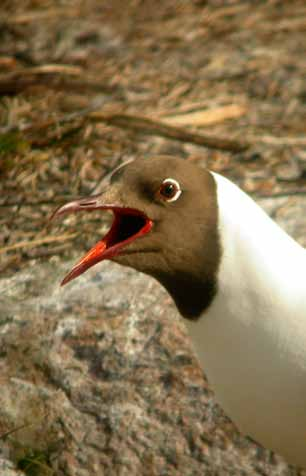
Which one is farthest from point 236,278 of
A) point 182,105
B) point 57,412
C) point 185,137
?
point 182,105

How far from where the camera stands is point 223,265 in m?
3.29

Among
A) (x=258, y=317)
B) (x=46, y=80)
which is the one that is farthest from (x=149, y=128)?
(x=258, y=317)

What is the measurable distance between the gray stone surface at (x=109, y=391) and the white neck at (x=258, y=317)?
64 centimetres

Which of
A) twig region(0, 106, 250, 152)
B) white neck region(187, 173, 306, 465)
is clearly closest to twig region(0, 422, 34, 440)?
white neck region(187, 173, 306, 465)

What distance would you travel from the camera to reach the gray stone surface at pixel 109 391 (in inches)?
155

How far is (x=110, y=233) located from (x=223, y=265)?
404 mm

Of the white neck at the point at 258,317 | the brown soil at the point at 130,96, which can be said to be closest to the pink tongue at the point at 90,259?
the white neck at the point at 258,317

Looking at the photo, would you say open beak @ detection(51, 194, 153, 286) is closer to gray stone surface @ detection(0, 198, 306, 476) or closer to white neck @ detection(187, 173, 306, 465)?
white neck @ detection(187, 173, 306, 465)

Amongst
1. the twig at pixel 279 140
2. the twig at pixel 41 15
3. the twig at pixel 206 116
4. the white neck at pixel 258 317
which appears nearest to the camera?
the white neck at pixel 258 317

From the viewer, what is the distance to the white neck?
3.29m

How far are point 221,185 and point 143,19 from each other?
152 inches

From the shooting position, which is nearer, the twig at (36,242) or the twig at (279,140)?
the twig at (36,242)

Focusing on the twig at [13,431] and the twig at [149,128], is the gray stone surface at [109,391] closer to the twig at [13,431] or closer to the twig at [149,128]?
the twig at [13,431]

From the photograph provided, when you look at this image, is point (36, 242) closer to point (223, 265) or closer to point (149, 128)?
point (149, 128)
